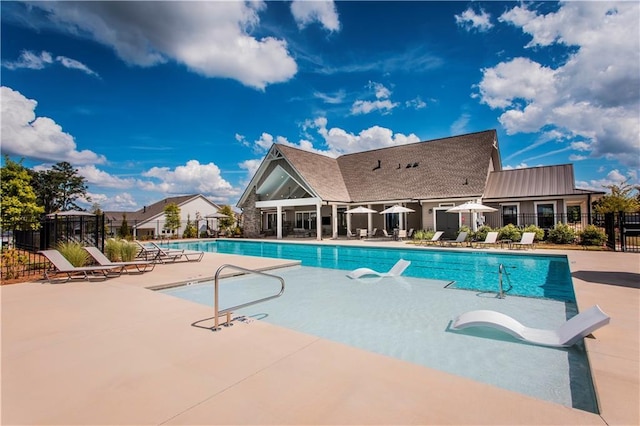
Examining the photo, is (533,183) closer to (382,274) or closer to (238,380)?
(382,274)

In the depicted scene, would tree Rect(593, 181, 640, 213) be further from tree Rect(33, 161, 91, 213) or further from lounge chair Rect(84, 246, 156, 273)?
tree Rect(33, 161, 91, 213)

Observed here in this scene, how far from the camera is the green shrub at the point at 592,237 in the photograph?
15828 mm

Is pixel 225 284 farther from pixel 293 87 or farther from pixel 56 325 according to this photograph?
pixel 293 87

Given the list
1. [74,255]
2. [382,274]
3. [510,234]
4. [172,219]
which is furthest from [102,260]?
[172,219]

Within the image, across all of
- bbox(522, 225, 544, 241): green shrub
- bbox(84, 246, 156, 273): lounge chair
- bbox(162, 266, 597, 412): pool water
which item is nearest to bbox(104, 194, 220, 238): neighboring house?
bbox(84, 246, 156, 273): lounge chair

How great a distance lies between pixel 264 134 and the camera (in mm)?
→ 32031

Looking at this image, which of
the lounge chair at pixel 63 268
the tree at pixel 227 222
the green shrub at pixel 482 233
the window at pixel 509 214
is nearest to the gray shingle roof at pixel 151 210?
the tree at pixel 227 222

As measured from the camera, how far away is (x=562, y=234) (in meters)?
17.7

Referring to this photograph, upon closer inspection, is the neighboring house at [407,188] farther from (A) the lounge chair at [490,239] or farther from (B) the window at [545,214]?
(A) the lounge chair at [490,239]

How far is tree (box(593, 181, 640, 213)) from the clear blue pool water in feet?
38.9

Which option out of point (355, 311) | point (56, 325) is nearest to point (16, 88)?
point (56, 325)

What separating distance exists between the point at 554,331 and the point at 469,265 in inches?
340

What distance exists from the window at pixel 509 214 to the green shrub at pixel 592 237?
15.0ft

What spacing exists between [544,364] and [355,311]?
11.7ft
